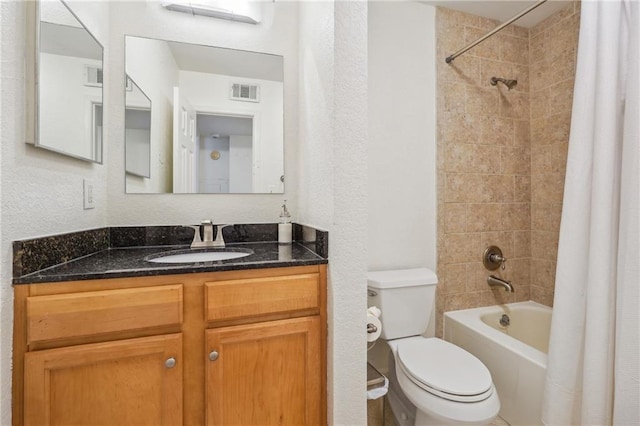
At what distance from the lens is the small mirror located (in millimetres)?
1503

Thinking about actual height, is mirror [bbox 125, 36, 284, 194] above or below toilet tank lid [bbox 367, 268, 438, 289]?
above

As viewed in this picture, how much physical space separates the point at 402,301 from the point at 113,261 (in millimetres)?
1413

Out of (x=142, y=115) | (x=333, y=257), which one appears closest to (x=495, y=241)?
(x=333, y=257)

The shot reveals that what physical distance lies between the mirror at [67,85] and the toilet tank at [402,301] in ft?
4.97

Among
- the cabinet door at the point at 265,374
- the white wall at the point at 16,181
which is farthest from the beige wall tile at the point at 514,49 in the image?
the white wall at the point at 16,181

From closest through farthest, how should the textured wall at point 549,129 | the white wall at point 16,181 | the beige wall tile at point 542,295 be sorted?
the white wall at point 16,181
the textured wall at point 549,129
the beige wall tile at point 542,295

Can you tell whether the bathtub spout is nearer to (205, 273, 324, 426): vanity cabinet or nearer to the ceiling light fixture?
(205, 273, 324, 426): vanity cabinet

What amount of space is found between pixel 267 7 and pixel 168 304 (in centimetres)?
162

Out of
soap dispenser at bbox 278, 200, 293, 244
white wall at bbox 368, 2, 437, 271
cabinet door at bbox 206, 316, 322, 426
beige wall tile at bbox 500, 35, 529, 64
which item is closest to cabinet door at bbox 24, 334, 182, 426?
cabinet door at bbox 206, 316, 322, 426

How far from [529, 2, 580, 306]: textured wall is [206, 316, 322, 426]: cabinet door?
1.91 meters

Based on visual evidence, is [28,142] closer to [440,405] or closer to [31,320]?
[31,320]

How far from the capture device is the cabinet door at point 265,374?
3.42ft

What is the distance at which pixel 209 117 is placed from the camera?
63.8 inches

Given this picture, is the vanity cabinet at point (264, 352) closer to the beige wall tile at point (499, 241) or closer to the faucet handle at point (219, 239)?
the faucet handle at point (219, 239)
